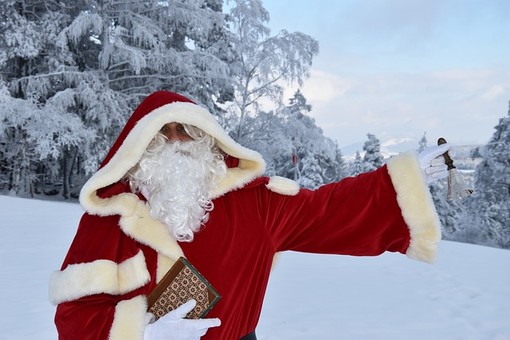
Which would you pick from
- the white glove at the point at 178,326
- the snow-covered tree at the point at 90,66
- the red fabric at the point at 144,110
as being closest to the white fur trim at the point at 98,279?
the white glove at the point at 178,326

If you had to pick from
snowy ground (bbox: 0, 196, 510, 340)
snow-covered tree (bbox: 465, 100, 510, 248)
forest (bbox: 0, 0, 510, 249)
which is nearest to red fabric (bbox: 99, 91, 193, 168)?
snowy ground (bbox: 0, 196, 510, 340)

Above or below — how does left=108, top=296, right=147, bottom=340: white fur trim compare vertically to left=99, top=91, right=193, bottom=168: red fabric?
below

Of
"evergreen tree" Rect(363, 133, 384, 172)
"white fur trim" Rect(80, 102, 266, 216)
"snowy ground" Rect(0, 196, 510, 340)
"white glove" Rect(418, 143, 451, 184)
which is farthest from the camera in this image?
"evergreen tree" Rect(363, 133, 384, 172)

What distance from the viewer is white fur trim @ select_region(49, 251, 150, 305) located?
158cm

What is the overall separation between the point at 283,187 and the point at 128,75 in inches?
589

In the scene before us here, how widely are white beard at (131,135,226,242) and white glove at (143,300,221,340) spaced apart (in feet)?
0.89

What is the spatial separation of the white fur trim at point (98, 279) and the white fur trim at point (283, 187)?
1.84ft

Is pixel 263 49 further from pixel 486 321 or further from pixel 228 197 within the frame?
pixel 228 197

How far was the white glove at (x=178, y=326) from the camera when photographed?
5.09 ft

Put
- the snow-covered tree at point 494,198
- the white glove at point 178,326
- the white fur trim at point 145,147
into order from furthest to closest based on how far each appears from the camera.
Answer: the snow-covered tree at point 494,198 < the white fur trim at point 145,147 < the white glove at point 178,326

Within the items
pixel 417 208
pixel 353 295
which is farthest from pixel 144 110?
pixel 353 295

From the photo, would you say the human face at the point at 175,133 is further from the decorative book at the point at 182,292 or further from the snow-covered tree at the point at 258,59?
the snow-covered tree at the point at 258,59

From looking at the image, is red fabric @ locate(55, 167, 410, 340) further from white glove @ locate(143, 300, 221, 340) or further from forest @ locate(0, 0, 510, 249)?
forest @ locate(0, 0, 510, 249)

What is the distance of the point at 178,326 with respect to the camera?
61.1 inches
